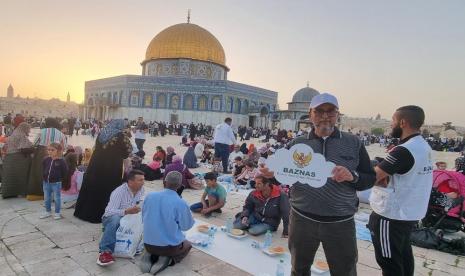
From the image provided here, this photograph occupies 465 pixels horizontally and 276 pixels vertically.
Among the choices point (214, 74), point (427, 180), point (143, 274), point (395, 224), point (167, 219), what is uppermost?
point (214, 74)

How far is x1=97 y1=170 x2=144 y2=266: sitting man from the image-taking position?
3314mm

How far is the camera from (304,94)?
4231cm

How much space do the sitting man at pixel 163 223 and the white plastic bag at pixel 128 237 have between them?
272mm

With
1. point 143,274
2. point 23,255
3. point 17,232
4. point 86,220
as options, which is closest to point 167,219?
point 143,274

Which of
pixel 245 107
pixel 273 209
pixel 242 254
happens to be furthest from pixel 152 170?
pixel 245 107

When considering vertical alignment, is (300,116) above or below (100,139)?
above

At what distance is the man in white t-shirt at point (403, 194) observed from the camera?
2.28m

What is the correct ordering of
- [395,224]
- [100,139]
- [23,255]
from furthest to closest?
[100,139], [23,255], [395,224]

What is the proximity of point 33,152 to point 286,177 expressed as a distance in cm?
518

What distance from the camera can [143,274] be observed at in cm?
313

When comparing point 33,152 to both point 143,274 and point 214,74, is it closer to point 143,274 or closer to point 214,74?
point 143,274

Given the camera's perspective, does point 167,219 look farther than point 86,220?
No

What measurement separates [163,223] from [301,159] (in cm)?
176

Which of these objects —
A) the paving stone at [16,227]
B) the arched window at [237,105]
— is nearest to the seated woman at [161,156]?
the paving stone at [16,227]
